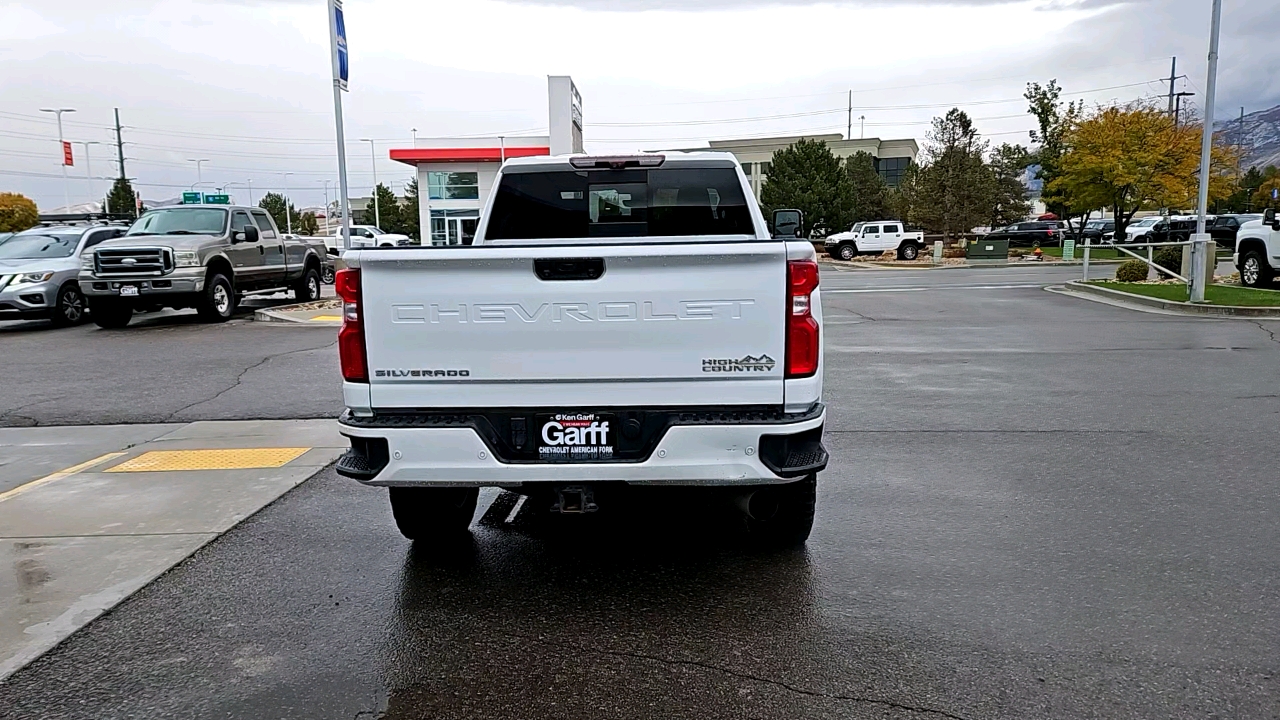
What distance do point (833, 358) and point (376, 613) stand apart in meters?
8.61

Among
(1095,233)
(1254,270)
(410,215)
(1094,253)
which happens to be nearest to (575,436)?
(1254,270)

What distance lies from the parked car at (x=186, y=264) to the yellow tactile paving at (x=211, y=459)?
968 centimetres

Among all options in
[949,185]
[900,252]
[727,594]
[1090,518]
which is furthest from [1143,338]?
[949,185]

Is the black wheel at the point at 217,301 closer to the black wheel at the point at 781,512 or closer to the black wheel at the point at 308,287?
the black wheel at the point at 308,287

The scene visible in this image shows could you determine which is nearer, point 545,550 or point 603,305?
point 603,305

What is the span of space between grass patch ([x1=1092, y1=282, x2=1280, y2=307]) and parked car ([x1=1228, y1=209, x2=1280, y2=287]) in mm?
460

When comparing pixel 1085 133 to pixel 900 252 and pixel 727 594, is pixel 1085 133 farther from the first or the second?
pixel 727 594

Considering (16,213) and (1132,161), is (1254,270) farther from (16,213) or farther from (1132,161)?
(16,213)

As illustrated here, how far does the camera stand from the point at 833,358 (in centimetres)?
1202

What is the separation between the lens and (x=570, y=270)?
3996 mm

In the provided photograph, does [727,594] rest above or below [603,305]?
below

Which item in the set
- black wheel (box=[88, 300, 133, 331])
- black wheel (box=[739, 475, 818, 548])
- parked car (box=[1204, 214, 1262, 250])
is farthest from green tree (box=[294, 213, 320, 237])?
black wheel (box=[739, 475, 818, 548])

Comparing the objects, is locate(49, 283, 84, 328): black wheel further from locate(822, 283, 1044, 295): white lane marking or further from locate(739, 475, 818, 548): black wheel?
locate(822, 283, 1044, 295): white lane marking

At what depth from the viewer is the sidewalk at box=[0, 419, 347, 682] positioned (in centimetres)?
448
